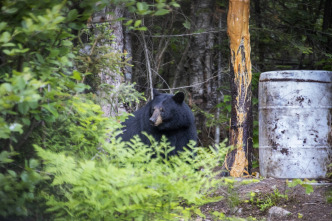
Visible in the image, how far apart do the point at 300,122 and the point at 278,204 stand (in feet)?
5.23

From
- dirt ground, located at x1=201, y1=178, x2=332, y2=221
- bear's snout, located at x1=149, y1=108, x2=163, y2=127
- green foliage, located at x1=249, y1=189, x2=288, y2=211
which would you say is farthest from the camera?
bear's snout, located at x1=149, y1=108, x2=163, y2=127

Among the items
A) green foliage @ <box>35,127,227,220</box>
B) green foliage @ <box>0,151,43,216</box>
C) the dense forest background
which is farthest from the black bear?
green foliage @ <box>0,151,43,216</box>

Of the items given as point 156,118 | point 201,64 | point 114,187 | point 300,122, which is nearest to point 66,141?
point 114,187

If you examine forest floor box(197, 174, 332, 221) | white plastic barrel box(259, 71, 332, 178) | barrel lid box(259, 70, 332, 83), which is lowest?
forest floor box(197, 174, 332, 221)

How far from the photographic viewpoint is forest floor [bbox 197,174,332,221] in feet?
14.4

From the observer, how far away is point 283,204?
4.76 metres

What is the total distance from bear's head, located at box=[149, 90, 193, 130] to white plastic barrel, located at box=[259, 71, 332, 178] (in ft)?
4.02

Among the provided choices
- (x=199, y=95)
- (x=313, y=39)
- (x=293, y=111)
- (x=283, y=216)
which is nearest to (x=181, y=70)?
(x=199, y=95)

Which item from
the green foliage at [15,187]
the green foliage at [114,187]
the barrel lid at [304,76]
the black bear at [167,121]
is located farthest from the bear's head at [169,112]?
the green foliage at [15,187]

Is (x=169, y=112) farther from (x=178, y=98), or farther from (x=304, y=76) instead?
(x=304, y=76)

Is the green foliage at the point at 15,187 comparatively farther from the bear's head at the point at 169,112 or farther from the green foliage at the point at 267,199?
the bear's head at the point at 169,112

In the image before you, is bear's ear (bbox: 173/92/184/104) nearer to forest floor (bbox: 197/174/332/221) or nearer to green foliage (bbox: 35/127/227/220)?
forest floor (bbox: 197/174/332/221)

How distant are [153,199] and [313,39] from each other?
22.3ft

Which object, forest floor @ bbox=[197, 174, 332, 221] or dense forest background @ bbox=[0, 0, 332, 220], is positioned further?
forest floor @ bbox=[197, 174, 332, 221]
